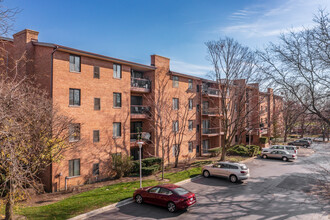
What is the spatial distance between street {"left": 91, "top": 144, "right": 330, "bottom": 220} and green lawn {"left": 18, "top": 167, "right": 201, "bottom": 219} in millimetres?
1111

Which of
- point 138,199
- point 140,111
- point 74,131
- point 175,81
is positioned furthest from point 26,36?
point 175,81

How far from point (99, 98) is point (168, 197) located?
11.6 m

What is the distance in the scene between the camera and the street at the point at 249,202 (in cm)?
1259

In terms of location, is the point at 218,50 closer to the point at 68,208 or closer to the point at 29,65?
the point at 29,65

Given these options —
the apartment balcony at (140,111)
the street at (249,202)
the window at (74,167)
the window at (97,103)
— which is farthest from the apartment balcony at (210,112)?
the window at (74,167)

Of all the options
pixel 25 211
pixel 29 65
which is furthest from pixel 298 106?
pixel 29 65

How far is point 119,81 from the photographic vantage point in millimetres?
22188

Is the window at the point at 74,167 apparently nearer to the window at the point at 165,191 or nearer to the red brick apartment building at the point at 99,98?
the red brick apartment building at the point at 99,98

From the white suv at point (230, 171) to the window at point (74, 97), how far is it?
43.5 feet

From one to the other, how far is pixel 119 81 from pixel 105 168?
853 centimetres

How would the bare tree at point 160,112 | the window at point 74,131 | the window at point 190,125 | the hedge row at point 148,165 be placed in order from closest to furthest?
1. the window at point 74,131
2. the hedge row at point 148,165
3. the bare tree at point 160,112
4. the window at point 190,125

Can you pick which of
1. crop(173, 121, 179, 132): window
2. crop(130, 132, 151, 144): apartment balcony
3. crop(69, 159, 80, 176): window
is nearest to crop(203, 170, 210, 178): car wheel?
crop(130, 132, 151, 144): apartment balcony

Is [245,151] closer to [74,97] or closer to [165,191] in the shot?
[165,191]

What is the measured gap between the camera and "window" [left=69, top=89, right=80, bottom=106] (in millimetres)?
18489
